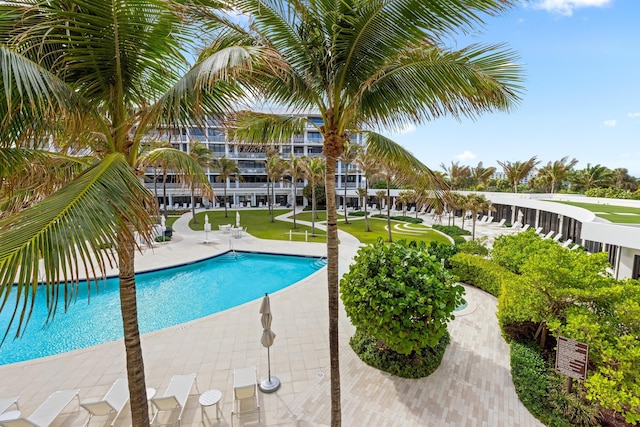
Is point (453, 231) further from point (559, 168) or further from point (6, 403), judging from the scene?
point (6, 403)

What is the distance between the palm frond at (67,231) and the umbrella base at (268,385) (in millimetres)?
5281

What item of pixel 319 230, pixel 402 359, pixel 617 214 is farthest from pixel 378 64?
pixel 319 230

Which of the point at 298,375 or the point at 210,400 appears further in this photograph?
the point at 298,375

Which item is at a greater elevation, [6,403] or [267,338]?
[267,338]

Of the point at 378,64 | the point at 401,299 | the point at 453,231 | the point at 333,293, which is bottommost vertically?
the point at 453,231

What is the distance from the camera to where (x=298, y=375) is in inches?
285

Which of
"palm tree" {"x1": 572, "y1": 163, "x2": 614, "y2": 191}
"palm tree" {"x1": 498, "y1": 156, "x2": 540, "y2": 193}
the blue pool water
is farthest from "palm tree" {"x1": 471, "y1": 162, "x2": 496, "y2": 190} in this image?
the blue pool water

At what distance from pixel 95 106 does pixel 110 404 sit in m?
5.40

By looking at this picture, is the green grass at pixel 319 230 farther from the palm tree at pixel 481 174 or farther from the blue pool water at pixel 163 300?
the palm tree at pixel 481 174

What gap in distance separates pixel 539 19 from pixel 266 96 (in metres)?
4.34

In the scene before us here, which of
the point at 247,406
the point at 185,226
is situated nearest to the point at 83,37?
the point at 247,406

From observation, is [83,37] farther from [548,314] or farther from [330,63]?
[548,314]

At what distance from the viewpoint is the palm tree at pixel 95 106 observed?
7.00ft

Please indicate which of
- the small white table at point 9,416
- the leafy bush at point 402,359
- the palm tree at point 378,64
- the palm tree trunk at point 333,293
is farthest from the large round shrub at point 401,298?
the small white table at point 9,416
